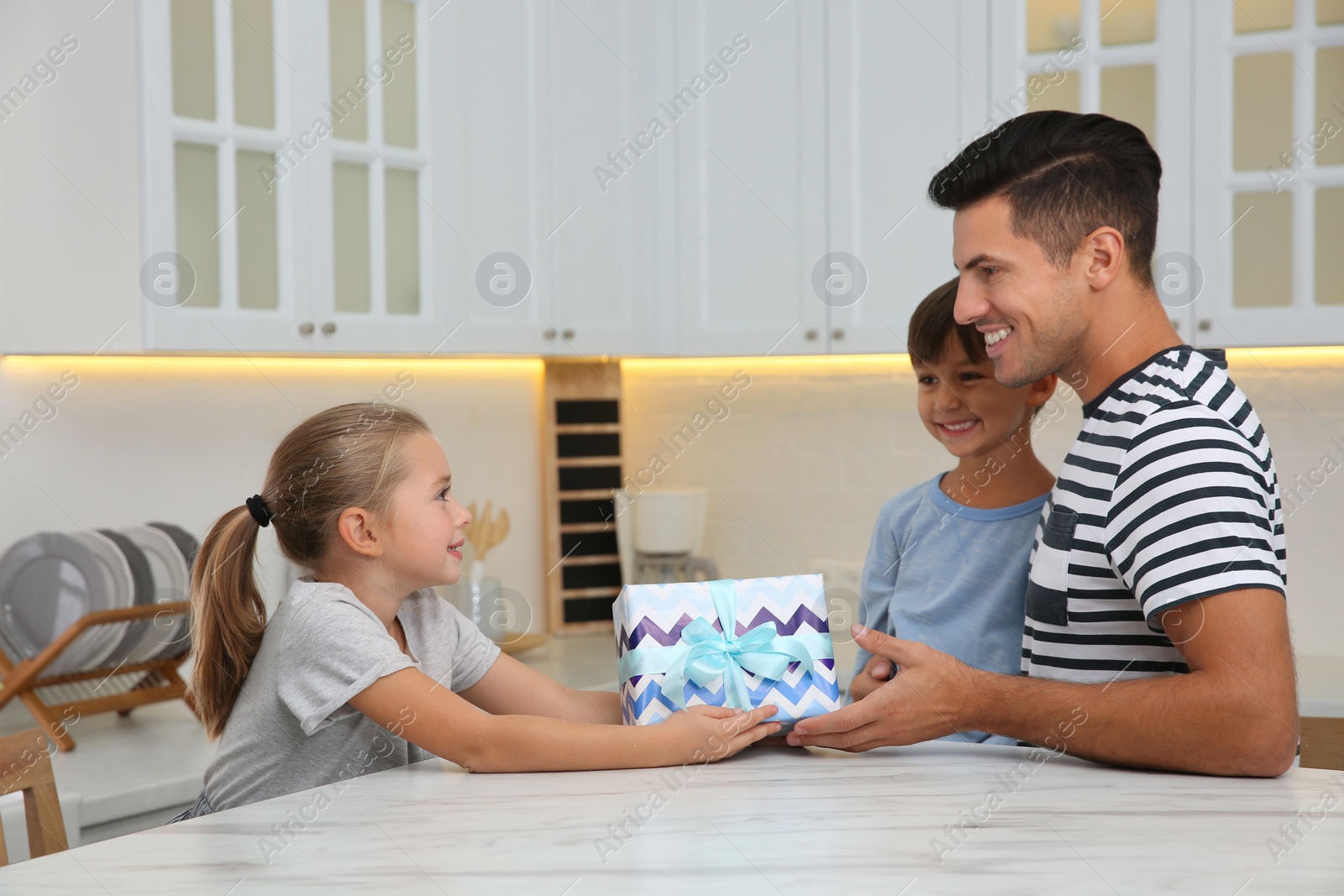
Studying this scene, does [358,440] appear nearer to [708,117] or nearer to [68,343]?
[68,343]

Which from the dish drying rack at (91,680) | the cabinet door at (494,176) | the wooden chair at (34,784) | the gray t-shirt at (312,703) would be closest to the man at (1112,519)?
the gray t-shirt at (312,703)

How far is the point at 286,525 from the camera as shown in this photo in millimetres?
1180

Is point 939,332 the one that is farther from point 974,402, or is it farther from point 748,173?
point 748,173

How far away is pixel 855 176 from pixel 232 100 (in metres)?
1.25

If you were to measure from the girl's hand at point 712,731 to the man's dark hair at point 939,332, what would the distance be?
0.53 meters

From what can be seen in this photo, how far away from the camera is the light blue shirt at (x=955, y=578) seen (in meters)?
1.23

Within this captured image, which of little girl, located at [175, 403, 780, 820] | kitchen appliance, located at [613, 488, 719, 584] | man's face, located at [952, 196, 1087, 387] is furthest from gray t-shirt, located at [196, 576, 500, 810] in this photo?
kitchen appliance, located at [613, 488, 719, 584]

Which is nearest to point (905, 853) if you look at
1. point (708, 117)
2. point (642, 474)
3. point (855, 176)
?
point (855, 176)

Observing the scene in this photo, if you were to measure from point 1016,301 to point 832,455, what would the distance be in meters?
1.79

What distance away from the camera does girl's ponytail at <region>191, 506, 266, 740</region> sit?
1137mm

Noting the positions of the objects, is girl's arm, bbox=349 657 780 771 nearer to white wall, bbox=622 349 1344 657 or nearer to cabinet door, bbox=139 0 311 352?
cabinet door, bbox=139 0 311 352

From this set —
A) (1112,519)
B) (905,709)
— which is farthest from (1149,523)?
(905,709)

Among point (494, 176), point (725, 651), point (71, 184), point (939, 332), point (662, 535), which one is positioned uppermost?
point (494, 176)

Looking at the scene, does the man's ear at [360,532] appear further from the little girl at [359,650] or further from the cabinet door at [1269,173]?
the cabinet door at [1269,173]
